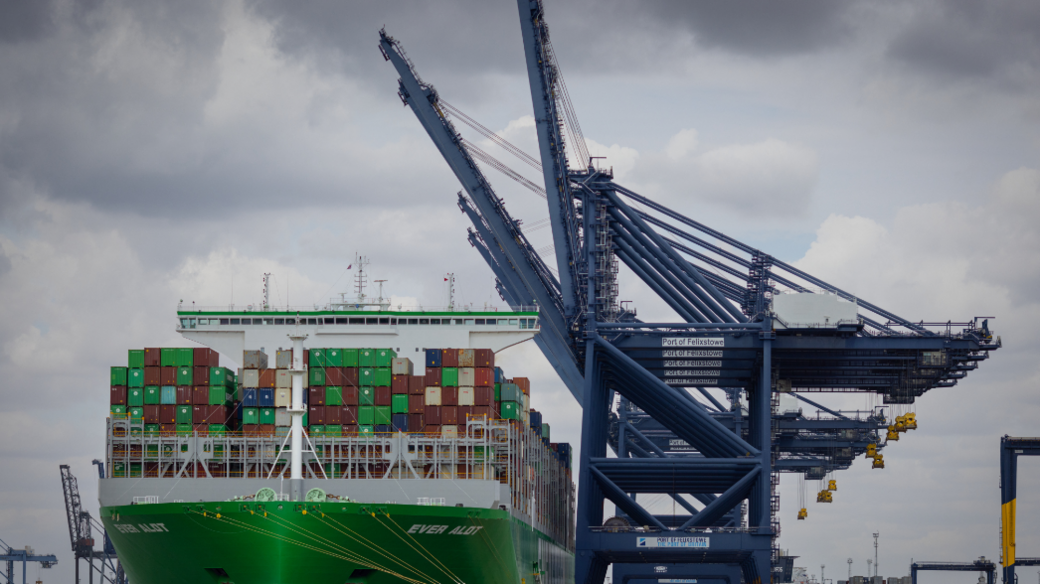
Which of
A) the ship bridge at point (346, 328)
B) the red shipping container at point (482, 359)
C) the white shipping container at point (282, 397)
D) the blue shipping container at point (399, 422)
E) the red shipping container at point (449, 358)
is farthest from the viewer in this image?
the ship bridge at point (346, 328)

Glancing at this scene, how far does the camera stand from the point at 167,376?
4003 centimetres

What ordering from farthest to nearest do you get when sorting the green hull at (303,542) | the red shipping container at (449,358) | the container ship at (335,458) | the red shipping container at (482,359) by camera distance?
1. the red shipping container at (482,359)
2. the red shipping container at (449,358)
3. the container ship at (335,458)
4. the green hull at (303,542)

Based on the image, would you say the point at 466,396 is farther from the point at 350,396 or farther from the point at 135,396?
the point at 135,396

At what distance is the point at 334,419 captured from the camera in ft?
129

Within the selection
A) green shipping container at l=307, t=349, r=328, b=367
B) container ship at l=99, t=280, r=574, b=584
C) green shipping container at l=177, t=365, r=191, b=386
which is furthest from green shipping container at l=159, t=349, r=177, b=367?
green shipping container at l=307, t=349, r=328, b=367

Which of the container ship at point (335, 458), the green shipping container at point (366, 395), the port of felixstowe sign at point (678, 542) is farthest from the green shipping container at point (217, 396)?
the port of felixstowe sign at point (678, 542)

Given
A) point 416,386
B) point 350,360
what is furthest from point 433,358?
point 350,360

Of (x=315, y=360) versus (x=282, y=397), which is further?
(x=315, y=360)

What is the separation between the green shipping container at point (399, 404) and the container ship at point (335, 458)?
0.14 feet

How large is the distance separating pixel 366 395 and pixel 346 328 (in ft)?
25.4

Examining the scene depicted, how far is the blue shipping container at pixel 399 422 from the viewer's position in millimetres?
39406

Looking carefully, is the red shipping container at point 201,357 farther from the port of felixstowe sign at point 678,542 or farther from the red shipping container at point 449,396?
the port of felixstowe sign at point 678,542

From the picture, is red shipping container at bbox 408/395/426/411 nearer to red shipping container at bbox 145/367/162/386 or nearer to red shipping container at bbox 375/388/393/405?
red shipping container at bbox 375/388/393/405

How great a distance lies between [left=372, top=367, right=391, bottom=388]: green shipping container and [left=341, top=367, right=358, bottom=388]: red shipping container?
0.60 metres
